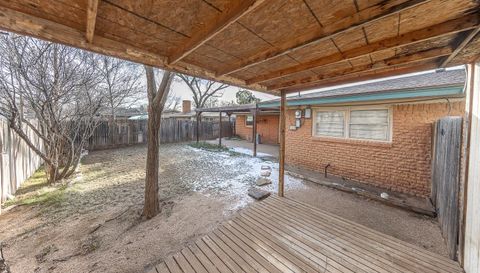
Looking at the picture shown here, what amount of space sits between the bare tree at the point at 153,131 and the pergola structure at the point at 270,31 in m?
1.49

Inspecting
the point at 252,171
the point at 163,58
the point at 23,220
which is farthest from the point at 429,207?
the point at 23,220

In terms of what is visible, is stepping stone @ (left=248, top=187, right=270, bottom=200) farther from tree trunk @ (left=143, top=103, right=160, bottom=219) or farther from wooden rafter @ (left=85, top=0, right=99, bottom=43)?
wooden rafter @ (left=85, top=0, right=99, bottom=43)

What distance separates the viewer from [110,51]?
1.73 m

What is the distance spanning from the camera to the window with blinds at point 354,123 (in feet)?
16.5

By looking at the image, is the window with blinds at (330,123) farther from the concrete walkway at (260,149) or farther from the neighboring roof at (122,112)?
the neighboring roof at (122,112)

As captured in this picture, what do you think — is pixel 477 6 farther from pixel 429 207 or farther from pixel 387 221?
pixel 429 207

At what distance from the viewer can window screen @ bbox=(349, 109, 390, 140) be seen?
5004mm

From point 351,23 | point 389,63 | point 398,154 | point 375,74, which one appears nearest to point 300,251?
point 351,23

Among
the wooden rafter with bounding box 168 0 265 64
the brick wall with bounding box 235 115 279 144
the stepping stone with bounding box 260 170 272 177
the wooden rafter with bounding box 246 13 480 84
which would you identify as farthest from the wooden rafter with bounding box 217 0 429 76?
the brick wall with bounding box 235 115 279 144

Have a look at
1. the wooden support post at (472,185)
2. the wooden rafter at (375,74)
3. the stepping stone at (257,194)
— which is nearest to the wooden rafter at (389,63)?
the wooden rafter at (375,74)

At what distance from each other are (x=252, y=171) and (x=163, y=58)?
5281mm

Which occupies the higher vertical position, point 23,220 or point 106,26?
point 106,26

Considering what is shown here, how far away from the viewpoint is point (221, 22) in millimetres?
1383

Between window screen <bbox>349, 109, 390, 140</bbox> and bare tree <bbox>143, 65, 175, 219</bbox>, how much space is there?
5403mm
